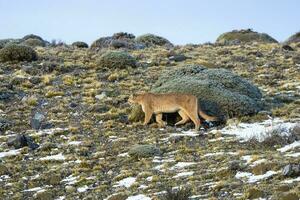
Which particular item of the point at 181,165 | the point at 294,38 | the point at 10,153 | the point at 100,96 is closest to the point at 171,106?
the point at 181,165

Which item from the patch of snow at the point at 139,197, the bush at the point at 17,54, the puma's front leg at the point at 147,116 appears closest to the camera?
the patch of snow at the point at 139,197

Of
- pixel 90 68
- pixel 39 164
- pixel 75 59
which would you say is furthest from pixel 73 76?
pixel 39 164

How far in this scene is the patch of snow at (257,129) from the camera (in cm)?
1989

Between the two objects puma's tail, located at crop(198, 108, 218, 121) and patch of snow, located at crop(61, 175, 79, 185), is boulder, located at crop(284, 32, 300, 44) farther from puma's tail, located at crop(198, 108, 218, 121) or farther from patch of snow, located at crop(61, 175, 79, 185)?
patch of snow, located at crop(61, 175, 79, 185)

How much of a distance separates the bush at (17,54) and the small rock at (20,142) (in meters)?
17.9

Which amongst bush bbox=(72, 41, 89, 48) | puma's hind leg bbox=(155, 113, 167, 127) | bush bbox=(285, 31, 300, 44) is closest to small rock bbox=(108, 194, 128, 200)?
puma's hind leg bbox=(155, 113, 167, 127)

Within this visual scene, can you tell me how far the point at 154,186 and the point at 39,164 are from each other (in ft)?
17.9

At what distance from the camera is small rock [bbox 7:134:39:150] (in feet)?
71.5

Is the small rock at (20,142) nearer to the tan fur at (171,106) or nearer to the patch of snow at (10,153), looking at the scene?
the patch of snow at (10,153)

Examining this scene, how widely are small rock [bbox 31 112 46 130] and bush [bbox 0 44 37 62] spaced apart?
13451 millimetres

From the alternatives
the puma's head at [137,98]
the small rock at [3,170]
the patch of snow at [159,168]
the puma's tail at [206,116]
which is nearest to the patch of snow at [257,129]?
the puma's tail at [206,116]

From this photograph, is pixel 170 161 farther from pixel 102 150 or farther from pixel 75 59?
pixel 75 59

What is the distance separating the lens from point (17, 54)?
39.4 m

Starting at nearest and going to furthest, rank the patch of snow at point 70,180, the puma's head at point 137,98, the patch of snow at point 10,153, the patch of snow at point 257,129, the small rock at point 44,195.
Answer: the small rock at point 44,195 → the patch of snow at point 70,180 → the patch of snow at point 257,129 → the patch of snow at point 10,153 → the puma's head at point 137,98
